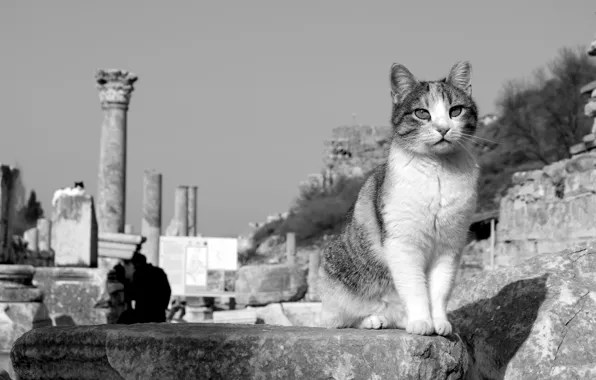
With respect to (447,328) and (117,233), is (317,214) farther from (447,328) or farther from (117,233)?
(447,328)

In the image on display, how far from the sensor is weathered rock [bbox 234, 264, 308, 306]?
19375 mm

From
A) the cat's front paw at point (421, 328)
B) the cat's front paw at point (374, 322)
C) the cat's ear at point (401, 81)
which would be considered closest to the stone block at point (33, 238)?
the cat's front paw at point (374, 322)

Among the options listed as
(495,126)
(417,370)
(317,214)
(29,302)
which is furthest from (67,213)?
(317,214)

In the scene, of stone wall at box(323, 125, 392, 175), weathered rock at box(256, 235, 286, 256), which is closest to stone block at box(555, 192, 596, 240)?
weathered rock at box(256, 235, 286, 256)

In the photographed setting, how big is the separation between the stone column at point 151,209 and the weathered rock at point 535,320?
22857 millimetres

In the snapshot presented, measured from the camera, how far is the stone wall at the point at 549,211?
10508 millimetres

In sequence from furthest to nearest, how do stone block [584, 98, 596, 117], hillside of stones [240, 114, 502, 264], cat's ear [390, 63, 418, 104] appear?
hillside of stones [240, 114, 502, 264], stone block [584, 98, 596, 117], cat's ear [390, 63, 418, 104]

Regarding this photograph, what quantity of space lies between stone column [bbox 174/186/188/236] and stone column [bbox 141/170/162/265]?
8.64 m

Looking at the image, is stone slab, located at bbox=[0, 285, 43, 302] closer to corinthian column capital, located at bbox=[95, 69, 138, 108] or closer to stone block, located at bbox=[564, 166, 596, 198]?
stone block, located at bbox=[564, 166, 596, 198]

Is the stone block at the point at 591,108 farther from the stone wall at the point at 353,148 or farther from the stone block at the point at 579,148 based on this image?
the stone wall at the point at 353,148

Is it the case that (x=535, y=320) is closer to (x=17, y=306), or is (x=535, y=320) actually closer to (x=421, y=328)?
(x=421, y=328)

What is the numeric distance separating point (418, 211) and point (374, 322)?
0.67 metres

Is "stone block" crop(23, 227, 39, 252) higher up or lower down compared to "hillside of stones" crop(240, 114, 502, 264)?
lower down

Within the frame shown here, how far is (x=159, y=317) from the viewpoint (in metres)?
10.9
